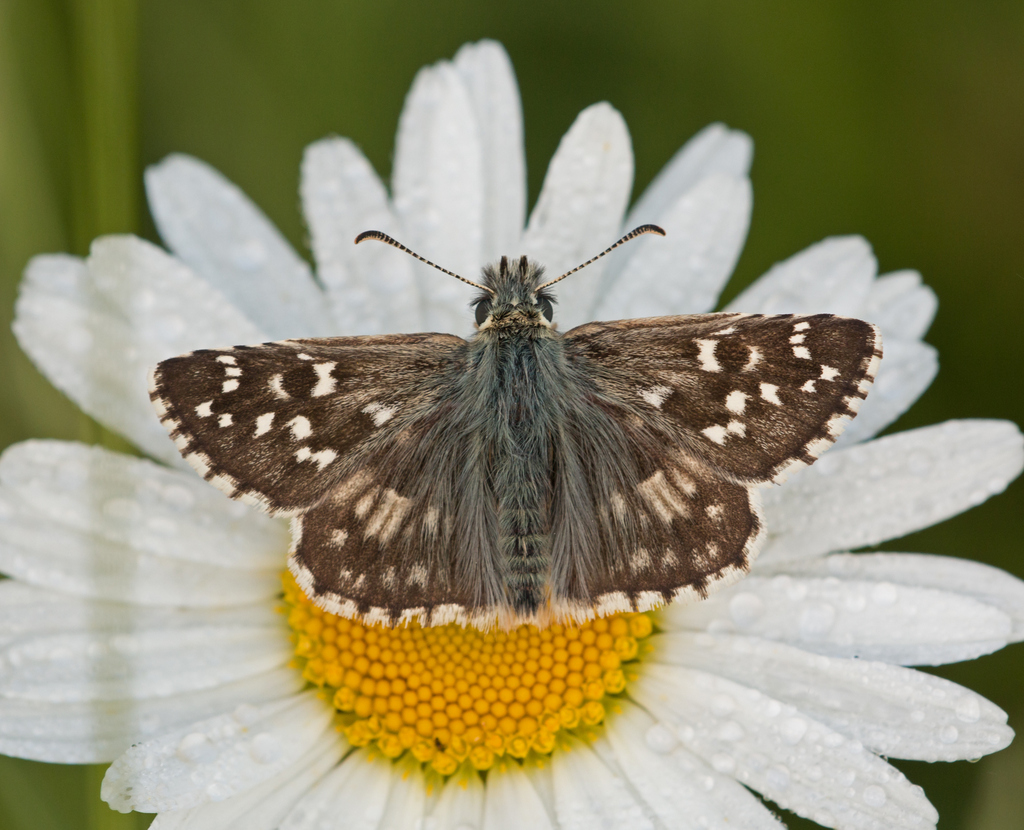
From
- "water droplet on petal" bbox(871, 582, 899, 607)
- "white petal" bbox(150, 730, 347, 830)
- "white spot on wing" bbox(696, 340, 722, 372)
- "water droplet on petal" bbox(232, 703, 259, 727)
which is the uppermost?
"white spot on wing" bbox(696, 340, 722, 372)

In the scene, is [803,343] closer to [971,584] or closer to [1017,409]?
[971,584]

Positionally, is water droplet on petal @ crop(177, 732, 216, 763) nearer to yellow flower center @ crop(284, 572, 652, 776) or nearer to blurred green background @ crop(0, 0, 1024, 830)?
yellow flower center @ crop(284, 572, 652, 776)

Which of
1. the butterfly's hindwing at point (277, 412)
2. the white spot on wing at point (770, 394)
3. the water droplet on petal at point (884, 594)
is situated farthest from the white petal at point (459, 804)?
the white spot on wing at point (770, 394)

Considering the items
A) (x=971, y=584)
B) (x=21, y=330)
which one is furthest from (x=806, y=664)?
(x=21, y=330)

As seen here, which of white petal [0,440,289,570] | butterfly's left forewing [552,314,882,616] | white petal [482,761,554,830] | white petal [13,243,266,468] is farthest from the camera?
white petal [13,243,266,468]

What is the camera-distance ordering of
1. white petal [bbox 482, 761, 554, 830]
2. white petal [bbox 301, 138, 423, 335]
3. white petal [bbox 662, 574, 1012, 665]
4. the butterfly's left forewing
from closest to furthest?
1. the butterfly's left forewing
2. white petal [bbox 662, 574, 1012, 665]
3. white petal [bbox 482, 761, 554, 830]
4. white petal [bbox 301, 138, 423, 335]

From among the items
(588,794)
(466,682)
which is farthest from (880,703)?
(466,682)

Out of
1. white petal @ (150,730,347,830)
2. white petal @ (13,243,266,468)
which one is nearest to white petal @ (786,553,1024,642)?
white petal @ (150,730,347,830)

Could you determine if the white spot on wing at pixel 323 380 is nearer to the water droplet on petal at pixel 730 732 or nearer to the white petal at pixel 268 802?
the white petal at pixel 268 802
